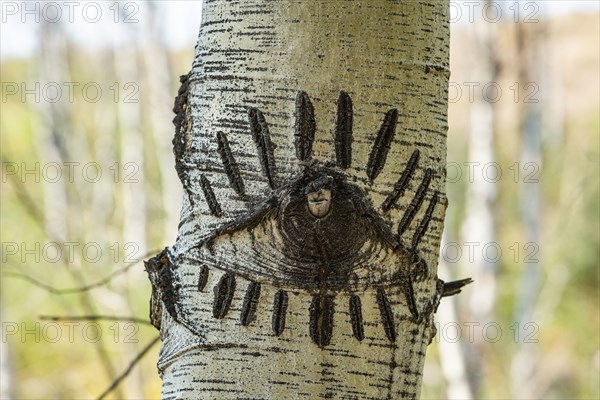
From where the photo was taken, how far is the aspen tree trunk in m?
0.72

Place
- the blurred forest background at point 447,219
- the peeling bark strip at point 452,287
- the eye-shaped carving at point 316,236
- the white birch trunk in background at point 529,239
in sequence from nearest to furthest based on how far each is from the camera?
1. the eye-shaped carving at point 316,236
2. the peeling bark strip at point 452,287
3. the blurred forest background at point 447,219
4. the white birch trunk in background at point 529,239

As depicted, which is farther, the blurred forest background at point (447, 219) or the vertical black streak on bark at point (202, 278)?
the blurred forest background at point (447, 219)

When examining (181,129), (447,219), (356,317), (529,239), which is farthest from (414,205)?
(529,239)

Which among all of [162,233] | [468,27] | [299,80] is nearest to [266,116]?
[299,80]

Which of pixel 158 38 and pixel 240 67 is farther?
pixel 158 38

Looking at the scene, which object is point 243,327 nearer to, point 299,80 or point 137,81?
point 299,80

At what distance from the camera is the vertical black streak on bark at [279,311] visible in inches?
28.6

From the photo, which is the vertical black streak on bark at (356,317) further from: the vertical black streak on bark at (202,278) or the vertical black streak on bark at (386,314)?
the vertical black streak on bark at (202,278)

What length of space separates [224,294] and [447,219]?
5.82m

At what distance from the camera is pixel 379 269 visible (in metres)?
0.74

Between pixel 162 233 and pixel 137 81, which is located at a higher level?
pixel 137 81

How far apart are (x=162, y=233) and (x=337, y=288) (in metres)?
9.65

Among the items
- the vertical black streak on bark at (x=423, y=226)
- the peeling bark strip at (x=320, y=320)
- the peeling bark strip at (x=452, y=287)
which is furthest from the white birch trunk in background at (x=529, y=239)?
the peeling bark strip at (x=320, y=320)

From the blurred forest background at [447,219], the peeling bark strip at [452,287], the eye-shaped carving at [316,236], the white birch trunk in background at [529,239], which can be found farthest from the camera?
the white birch trunk in background at [529,239]
